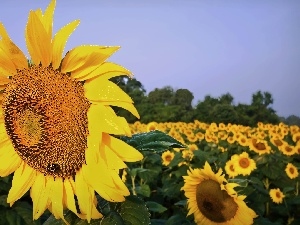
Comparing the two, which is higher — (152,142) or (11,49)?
(11,49)

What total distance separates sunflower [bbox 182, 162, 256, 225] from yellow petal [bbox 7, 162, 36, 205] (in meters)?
1.32

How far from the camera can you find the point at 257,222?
279 cm

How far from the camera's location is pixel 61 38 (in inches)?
44.9

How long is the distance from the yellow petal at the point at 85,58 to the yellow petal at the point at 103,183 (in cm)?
23

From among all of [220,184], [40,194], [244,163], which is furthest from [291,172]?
[40,194]

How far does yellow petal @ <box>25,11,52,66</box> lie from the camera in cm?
114

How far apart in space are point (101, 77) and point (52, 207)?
0.37 meters

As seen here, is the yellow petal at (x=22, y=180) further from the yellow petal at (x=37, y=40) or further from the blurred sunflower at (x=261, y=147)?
the blurred sunflower at (x=261, y=147)

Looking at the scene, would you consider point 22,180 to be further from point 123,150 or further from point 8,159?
point 123,150

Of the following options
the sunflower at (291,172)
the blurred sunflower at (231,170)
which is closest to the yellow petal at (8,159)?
the blurred sunflower at (231,170)

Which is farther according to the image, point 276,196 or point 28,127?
point 276,196

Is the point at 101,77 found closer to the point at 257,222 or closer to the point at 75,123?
the point at 75,123

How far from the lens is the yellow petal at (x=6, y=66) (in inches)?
48.1

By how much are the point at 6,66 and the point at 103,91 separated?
30cm
